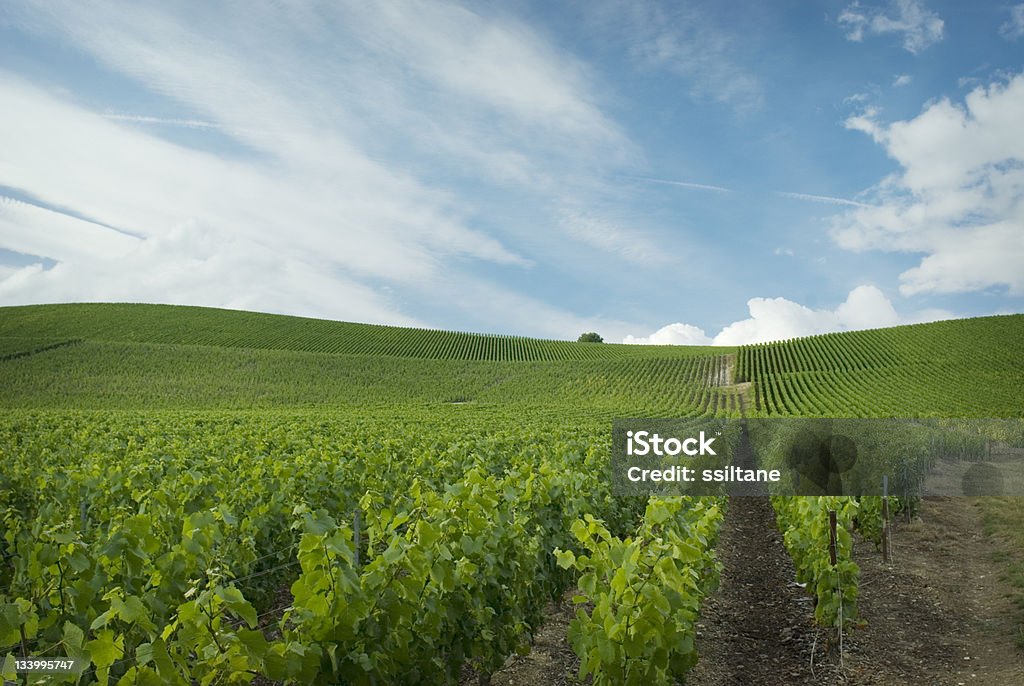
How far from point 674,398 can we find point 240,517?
53.1m

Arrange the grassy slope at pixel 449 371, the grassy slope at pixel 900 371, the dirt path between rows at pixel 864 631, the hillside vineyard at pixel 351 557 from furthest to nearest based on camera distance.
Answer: the grassy slope at pixel 449 371, the grassy slope at pixel 900 371, the dirt path between rows at pixel 864 631, the hillside vineyard at pixel 351 557

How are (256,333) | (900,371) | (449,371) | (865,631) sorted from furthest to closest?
(256,333)
(449,371)
(900,371)
(865,631)

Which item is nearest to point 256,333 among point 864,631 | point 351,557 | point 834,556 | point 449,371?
point 449,371

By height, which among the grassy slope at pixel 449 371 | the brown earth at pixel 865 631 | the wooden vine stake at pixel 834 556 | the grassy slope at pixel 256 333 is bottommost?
the brown earth at pixel 865 631

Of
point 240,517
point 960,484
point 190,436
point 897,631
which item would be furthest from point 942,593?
point 190,436

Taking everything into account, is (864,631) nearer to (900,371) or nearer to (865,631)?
(865,631)

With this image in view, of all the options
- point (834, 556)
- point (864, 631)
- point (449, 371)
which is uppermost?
point (449, 371)

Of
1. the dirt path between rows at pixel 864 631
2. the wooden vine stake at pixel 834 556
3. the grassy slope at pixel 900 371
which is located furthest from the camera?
the grassy slope at pixel 900 371

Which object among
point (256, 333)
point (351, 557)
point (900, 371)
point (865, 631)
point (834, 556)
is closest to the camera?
point (351, 557)

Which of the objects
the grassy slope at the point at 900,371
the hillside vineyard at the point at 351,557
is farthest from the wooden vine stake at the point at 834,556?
the grassy slope at the point at 900,371

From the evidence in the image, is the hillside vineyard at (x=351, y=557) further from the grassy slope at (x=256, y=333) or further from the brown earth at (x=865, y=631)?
the grassy slope at (x=256, y=333)

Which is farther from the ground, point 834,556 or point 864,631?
point 834,556

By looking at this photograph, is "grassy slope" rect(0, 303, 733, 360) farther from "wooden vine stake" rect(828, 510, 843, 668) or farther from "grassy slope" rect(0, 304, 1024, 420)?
"wooden vine stake" rect(828, 510, 843, 668)

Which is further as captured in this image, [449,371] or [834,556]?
[449,371]
